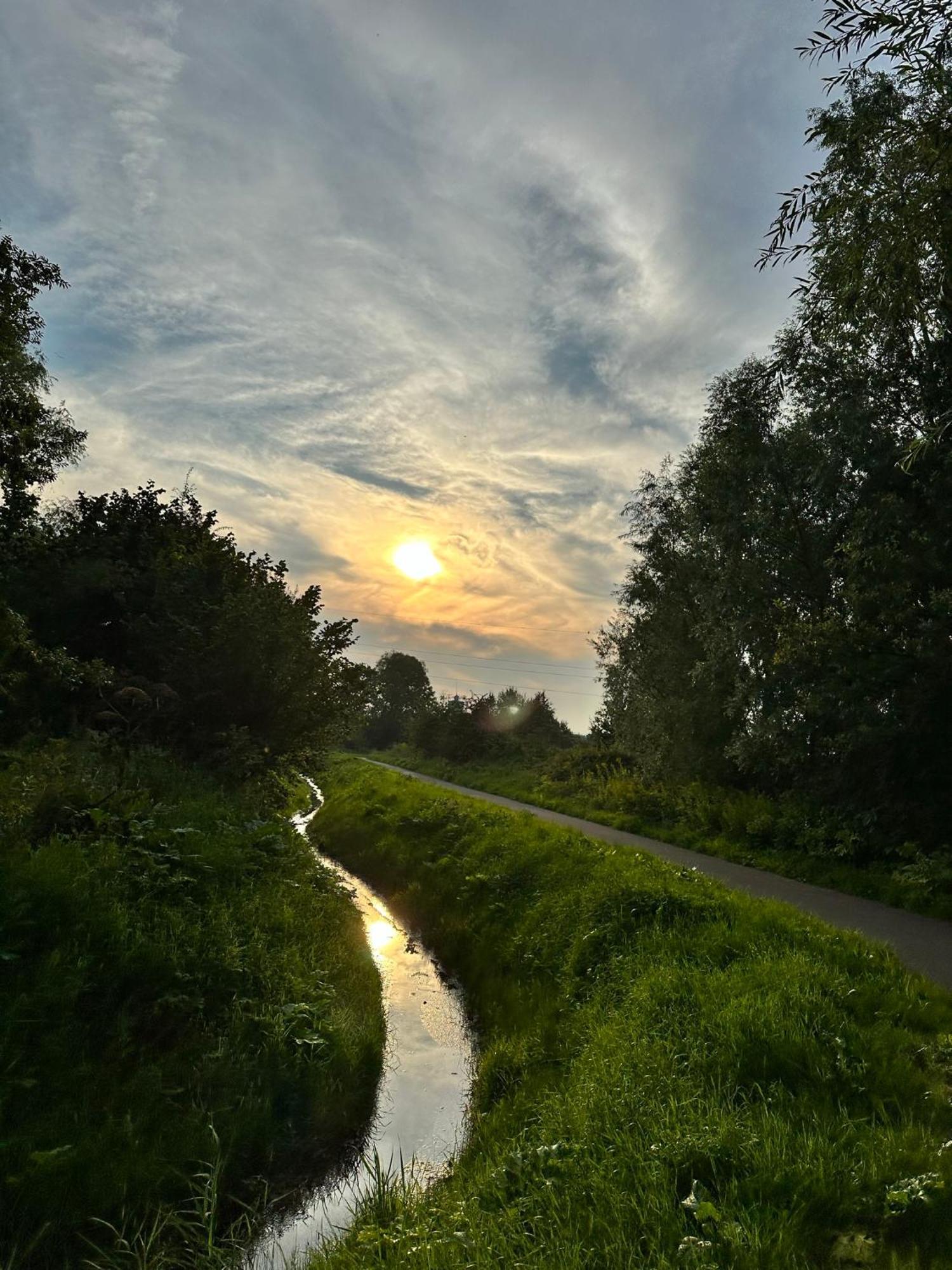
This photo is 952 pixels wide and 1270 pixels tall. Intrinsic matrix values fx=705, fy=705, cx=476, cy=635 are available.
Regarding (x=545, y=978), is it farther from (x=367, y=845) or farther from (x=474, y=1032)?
(x=367, y=845)

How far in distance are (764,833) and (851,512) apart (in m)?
7.13

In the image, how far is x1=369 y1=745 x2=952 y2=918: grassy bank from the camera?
10977mm

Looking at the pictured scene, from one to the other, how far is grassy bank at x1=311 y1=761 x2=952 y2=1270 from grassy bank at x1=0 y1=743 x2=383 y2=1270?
4.53ft

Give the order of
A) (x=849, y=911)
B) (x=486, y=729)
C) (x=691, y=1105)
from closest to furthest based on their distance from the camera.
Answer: (x=691, y=1105) → (x=849, y=911) → (x=486, y=729)

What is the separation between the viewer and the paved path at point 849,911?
7.90 metres

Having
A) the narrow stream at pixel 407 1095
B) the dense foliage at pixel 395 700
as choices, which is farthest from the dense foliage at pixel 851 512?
the dense foliage at pixel 395 700

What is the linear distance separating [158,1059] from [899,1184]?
217 inches

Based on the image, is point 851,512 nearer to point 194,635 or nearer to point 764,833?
point 764,833

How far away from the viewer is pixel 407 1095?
698 centimetres

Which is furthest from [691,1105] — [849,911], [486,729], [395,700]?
[395,700]

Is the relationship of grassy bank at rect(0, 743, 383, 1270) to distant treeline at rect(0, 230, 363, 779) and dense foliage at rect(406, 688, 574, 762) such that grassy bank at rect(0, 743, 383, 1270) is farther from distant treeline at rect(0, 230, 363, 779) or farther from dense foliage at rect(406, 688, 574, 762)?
dense foliage at rect(406, 688, 574, 762)

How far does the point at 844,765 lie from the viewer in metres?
14.4

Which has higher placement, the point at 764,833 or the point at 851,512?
Answer: the point at 851,512

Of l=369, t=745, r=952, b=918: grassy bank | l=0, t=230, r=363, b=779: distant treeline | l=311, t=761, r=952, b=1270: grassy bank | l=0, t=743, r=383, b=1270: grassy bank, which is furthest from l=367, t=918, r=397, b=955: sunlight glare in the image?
l=369, t=745, r=952, b=918: grassy bank
